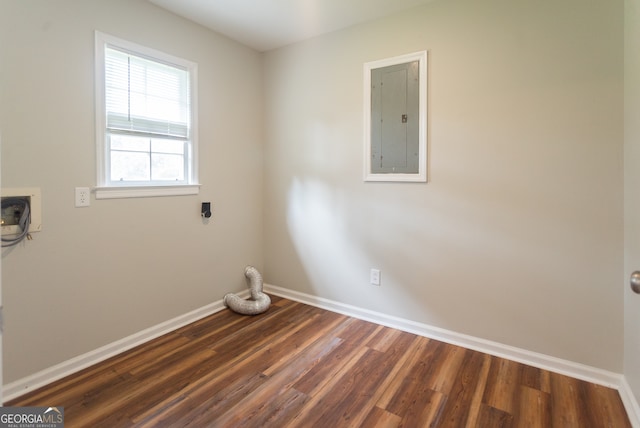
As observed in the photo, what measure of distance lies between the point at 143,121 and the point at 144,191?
52 cm

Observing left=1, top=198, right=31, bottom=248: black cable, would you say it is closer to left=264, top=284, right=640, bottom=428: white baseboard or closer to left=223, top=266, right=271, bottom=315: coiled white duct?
left=223, top=266, right=271, bottom=315: coiled white duct

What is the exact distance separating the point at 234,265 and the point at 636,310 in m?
2.93

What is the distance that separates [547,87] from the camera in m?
2.19

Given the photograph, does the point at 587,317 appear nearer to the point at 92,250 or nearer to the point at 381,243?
the point at 381,243

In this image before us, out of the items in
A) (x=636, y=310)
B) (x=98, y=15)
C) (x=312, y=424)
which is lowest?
(x=312, y=424)

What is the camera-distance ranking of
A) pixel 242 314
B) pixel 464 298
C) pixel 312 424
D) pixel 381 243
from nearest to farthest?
pixel 312 424
pixel 464 298
pixel 381 243
pixel 242 314

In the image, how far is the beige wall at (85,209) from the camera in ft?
6.46

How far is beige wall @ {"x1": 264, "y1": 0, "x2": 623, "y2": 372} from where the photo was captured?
208 centimetres

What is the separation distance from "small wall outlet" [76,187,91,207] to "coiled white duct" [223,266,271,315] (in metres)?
1.44

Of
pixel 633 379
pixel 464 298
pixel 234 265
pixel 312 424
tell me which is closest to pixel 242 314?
pixel 234 265

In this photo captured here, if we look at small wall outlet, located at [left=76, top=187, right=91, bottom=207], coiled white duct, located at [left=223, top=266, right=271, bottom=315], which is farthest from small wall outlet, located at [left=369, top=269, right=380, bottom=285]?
small wall outlet, located at [left=76, top=187, right=91, bottom=207]

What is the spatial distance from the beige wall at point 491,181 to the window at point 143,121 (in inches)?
42.1

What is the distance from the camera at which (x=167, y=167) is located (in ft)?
9.09

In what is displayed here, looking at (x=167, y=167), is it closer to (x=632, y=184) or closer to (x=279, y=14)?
(x=279, y=14)
